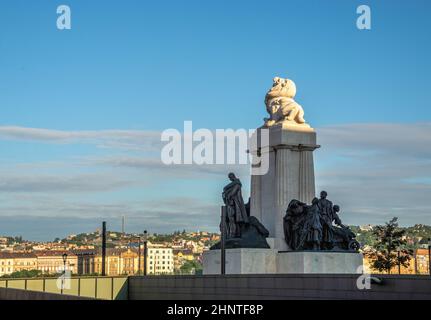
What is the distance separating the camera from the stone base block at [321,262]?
105 ft

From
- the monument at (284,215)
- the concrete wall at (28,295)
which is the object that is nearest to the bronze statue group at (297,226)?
the monument at (284,215)

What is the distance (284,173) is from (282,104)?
3.06 meters

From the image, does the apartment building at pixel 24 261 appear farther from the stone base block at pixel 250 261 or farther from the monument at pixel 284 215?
the stone base block at pixel 250 261

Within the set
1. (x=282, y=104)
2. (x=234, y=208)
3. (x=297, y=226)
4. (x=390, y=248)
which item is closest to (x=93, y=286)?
(x=234, y=208)

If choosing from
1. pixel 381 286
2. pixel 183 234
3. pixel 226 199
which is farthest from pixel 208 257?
pixel 183 234

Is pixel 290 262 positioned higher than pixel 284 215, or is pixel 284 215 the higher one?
pixel 284 215

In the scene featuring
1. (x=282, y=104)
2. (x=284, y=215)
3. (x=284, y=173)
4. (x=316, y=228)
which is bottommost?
(x=316, y=228)

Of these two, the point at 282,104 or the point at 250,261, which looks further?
the point at 282,104

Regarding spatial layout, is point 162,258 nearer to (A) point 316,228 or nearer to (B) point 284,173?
(B) point 284,173

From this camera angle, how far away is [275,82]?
37000 mm

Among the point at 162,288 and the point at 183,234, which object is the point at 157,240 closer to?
the point at 183,234

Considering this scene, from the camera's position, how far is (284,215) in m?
34.5
